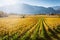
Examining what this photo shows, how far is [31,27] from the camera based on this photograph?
18.9 ft

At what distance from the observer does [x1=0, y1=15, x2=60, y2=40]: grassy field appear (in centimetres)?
554

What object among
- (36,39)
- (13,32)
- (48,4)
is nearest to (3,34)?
(13,32)

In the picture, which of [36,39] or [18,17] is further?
[18,17]

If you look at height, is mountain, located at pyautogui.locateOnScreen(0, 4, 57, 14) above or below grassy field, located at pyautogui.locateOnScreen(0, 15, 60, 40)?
above

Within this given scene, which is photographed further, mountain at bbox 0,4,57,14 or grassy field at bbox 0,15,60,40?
mountain at bbox 0,4,57,14

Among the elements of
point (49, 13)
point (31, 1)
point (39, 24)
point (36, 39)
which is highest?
point (31, 1)

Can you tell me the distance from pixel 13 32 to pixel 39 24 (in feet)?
3.05

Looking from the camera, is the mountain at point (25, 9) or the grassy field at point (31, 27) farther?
the mountain at point (25, 9)

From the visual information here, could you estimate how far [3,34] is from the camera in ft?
18.5

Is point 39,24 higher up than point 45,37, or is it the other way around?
point 39,24

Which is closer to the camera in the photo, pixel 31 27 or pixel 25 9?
pixel 31 27

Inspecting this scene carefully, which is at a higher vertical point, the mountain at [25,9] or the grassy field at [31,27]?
the mountain at [25,9]

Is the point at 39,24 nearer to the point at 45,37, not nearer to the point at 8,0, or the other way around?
the point at 45,37

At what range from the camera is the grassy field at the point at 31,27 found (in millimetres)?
5538
